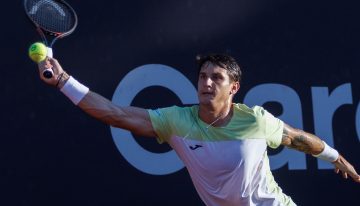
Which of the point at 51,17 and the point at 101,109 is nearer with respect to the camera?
the point at 101,109

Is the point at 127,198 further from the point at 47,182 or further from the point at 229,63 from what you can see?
the point at 229,63

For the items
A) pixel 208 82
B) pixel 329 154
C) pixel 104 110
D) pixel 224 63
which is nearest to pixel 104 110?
pixel 104 110

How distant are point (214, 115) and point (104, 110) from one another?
1.93ft

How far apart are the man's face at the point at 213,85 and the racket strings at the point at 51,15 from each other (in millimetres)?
710

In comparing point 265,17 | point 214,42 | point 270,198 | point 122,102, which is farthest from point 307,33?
point 270,198

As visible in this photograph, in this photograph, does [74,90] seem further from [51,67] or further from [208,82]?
[208,82]

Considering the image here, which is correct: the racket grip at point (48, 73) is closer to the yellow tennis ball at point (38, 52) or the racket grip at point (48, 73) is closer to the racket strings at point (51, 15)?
the yellow tennis ball at point (38, 52)

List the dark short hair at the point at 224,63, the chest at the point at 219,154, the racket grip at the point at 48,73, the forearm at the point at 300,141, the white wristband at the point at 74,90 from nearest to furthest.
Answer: the racket grip at the point at 48,73 → the white wristband at the point at 74,90 → the chest at the point at 219,154 → the dark short hair at the point at 224,63 → the forearm at the point at 300,141

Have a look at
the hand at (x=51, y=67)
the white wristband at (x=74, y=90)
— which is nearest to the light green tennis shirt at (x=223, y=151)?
the white wristband at (x=74, y=90)

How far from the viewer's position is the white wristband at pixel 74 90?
11.9 ft

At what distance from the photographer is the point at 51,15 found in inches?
161

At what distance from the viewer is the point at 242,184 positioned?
3.99 metres

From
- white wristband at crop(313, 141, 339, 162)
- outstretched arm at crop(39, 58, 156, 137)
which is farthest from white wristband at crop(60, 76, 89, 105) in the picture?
white wristband at crop(313, 141, 339, 162)

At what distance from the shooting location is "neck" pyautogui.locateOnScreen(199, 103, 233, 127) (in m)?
4.04
